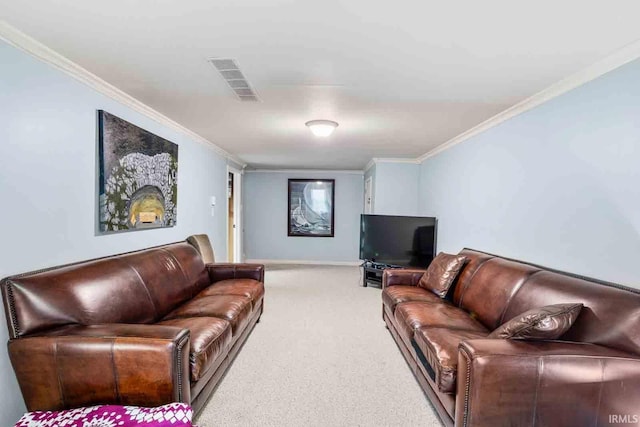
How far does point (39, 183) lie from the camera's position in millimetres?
1926

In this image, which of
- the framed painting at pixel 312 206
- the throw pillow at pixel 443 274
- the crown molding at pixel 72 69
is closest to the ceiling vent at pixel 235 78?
the crown molding at pixel 72 69

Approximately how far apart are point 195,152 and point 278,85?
227 cm

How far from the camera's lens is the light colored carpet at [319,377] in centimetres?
202

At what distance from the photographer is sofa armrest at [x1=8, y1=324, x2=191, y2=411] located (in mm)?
1590

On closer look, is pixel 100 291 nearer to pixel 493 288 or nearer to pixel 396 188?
pixel 493 288

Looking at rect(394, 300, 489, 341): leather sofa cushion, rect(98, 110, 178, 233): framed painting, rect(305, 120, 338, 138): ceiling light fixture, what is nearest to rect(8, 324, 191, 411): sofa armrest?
rect(98, 110, 178, 233): framed painting

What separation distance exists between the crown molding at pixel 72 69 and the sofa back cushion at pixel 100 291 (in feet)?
4.11

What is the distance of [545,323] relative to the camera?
1.65m

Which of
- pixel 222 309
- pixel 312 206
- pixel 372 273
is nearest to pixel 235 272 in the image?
pixel 222 309

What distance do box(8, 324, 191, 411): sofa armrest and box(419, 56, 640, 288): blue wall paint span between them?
2501mm

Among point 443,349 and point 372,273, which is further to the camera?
point 372,273

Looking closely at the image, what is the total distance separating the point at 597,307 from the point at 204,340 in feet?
7.24

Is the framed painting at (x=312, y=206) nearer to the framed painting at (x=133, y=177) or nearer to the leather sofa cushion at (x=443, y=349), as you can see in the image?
the framed painting at (x=133, y=177)

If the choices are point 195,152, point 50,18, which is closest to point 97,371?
point 50,18
